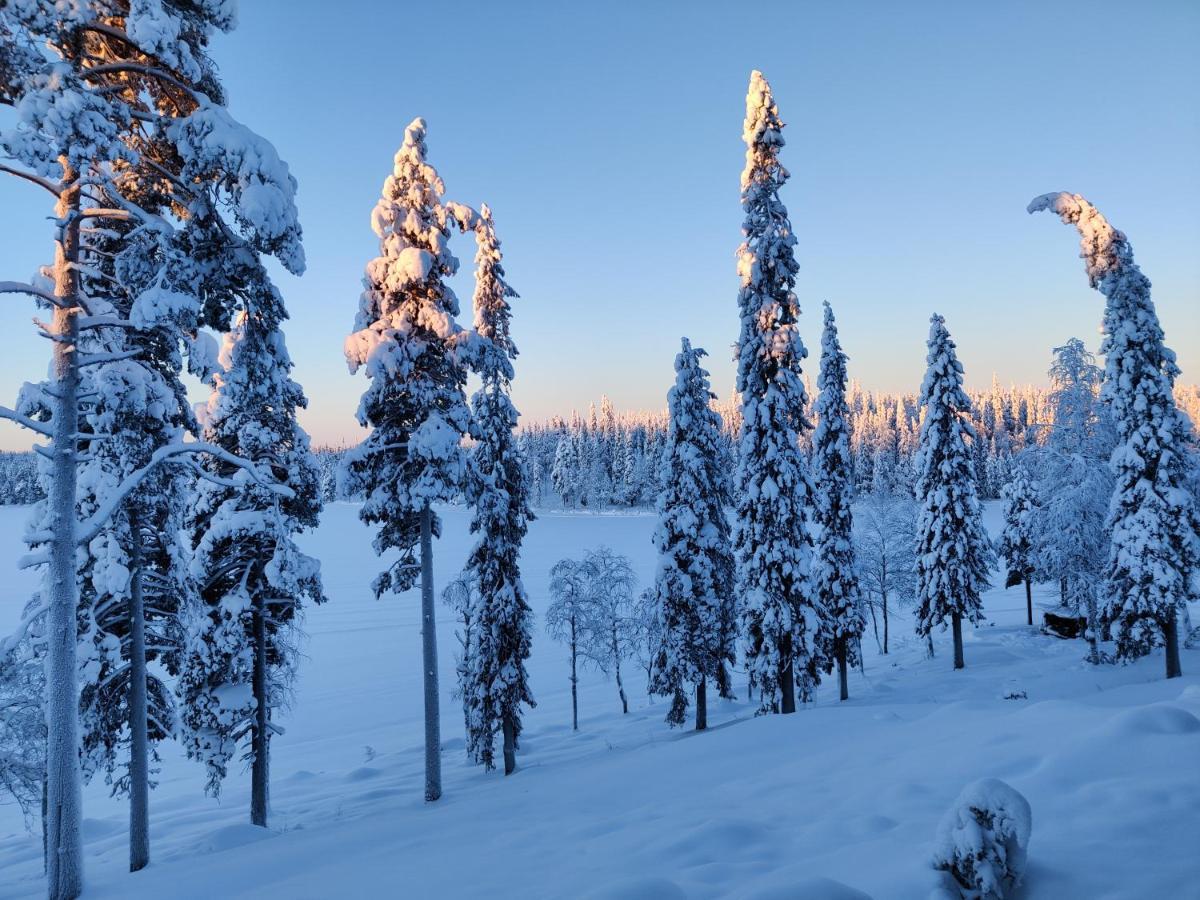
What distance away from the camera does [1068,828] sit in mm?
5023

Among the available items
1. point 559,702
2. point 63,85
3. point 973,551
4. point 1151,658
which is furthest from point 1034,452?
point 63,85

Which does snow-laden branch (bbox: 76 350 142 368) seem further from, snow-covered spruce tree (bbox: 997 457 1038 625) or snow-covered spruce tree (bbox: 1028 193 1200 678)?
snow-covered spruce tree (bbox: 997 457 1038 625)

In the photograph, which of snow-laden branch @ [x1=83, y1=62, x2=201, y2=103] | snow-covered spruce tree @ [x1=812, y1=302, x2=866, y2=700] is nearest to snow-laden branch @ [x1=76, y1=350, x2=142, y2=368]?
snow-laden branch @ [x1=83, y1=62, x2=201, y2=103]

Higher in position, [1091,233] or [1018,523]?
[1091,233]

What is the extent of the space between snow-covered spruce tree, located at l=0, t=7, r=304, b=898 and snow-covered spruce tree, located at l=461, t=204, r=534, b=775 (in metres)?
12.1

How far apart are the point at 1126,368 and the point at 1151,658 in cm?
1520

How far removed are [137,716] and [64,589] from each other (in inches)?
223

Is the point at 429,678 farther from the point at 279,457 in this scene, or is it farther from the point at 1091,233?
the point at 1091,233

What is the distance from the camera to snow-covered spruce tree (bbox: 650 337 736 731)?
24.7 m

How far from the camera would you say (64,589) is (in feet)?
24.0

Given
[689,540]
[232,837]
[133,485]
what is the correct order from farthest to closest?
[689,540] < [232,837] < [133,485]

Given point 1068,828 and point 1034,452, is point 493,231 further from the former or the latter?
point 1034,452

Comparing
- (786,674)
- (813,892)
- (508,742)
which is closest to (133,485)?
(813,892)

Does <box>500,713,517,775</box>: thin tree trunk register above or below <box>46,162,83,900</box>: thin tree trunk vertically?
below
